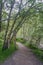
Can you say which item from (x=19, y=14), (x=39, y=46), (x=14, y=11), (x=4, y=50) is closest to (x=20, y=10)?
(x=19, y=14)

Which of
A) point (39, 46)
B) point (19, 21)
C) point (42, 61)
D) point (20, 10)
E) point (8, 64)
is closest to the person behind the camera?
point (8, 64)

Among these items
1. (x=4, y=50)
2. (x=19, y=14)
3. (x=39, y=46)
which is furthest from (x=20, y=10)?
(x=39, y=46)

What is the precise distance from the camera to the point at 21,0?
56.9ft

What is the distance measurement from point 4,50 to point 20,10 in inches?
196

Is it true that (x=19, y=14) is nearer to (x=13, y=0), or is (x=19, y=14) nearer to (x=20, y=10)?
(x=20, y=10)

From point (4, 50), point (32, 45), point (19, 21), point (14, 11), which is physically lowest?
point (32, 45)

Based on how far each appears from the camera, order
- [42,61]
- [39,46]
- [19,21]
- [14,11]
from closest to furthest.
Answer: [42,61]
[14,11]
[19,21]
[39,46]

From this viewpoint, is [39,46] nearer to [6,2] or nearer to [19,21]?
[19,21]

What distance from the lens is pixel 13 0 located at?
50.4ft

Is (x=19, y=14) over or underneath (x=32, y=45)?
over

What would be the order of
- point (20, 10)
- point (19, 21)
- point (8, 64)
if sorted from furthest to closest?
point (19, 21)
point (20, 10)
point (8, 64)

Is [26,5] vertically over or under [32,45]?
over

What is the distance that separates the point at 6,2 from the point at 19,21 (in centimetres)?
570

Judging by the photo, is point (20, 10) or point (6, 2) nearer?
point (6, 2)
